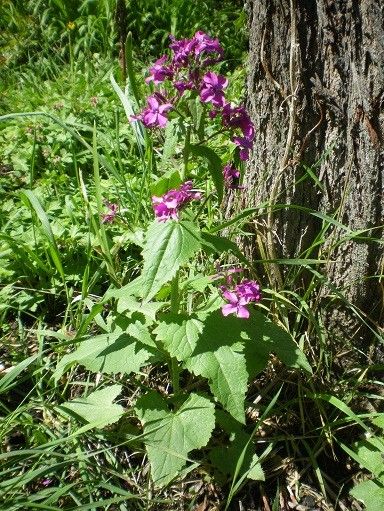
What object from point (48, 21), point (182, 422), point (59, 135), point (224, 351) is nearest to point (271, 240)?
point (224, 351)

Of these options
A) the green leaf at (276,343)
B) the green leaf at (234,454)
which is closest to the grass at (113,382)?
the green leaf at (234,454)

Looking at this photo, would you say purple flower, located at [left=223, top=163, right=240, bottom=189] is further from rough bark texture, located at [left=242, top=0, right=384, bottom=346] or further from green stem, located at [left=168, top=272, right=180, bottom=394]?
green stem, located at [left=168, top=272, right=180, bottom=394]

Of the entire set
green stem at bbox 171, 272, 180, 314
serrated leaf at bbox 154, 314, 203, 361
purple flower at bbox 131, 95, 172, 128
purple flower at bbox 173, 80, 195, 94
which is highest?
purple flower at bbox 173, 80, 195, 94

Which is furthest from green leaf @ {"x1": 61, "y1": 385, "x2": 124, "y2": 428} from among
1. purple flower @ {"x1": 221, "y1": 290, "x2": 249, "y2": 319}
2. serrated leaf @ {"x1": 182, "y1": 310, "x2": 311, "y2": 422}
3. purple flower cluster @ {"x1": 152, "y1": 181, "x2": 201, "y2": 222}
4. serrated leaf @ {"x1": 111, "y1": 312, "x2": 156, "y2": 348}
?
purple flower cluster @ {"x1": 152, "y1": 181, "x2": 201, "y2": 222}

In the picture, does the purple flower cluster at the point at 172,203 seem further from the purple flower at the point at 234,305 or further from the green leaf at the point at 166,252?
the purple flower at the point at 234,305

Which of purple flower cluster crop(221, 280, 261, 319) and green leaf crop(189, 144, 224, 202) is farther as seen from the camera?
purple flower cluster crop(221, 280, 261, 319)

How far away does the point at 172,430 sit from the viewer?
1647 millimetres

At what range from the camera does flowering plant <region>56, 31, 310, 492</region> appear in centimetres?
144

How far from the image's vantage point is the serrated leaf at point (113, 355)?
5.47 feet

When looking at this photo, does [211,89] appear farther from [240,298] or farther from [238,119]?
[240,298]

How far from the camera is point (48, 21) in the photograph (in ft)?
15.2

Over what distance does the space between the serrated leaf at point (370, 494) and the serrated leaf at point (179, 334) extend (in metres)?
0.68

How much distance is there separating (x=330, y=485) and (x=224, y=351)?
2.18ft

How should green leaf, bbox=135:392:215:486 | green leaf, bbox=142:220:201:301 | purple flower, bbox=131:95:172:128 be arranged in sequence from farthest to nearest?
1. green leaf, bbox=135:392:215:486
2. purple flower, bbox=131:95:172:128
3. green leaf, bbox=142:220:201:301
